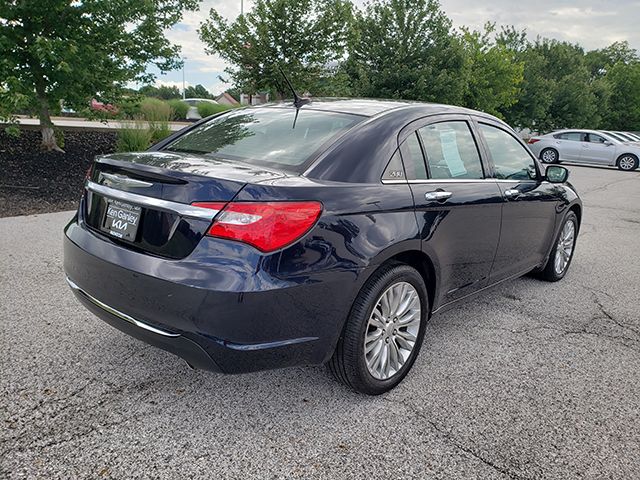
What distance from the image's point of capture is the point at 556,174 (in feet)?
13.8

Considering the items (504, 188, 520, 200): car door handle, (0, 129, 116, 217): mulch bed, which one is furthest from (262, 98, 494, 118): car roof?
(0, 129, 116, 217): mulch bed

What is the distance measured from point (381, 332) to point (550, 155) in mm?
21326

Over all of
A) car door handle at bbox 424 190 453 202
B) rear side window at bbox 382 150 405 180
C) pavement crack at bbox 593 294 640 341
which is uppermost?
rear side window at bbox 382 150 405 180

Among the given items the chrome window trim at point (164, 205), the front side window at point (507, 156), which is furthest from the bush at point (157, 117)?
the chrome window trim at point (164, 205)

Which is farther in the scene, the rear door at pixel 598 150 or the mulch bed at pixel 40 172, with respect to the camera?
the rear door at pixel 598 150

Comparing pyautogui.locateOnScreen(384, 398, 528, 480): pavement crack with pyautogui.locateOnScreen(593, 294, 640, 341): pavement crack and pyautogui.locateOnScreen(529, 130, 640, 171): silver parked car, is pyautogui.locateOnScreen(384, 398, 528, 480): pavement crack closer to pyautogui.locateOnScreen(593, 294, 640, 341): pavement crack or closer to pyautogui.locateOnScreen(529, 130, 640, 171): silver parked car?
pyautogui.locateOnScreen(593, 294, 640, 341): pavement crack

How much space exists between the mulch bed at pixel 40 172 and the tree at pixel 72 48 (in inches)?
22.0

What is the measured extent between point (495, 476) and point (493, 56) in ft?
79.7

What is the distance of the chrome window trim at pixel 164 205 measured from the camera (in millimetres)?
2102

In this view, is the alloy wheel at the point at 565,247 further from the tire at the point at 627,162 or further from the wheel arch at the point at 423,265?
the tire at the point at 627,162

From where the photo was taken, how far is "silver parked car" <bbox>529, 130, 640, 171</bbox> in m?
20.2

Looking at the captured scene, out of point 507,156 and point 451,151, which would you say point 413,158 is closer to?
point 451,151

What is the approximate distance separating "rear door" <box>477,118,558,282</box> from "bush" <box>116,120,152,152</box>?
7.95m

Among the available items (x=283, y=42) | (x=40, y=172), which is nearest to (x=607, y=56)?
(x=283, y=42)
